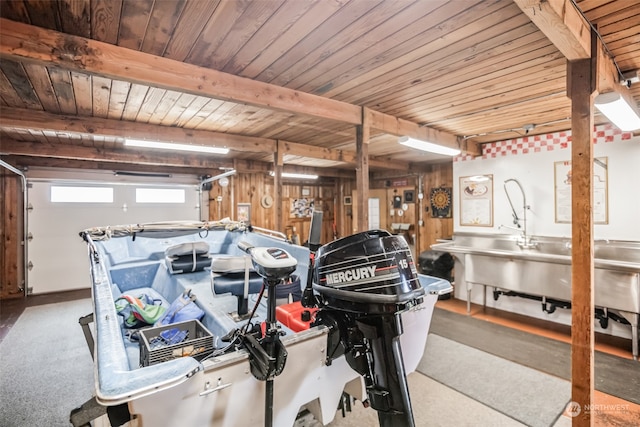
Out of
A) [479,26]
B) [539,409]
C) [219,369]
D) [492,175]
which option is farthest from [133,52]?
[492,175]

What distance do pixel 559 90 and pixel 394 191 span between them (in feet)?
14.7

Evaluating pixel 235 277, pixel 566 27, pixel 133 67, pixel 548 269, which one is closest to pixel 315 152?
pixel 235 277

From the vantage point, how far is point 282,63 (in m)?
2.08

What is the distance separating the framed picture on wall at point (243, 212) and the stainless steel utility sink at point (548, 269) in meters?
4.16

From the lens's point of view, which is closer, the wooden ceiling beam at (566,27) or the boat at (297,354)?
the boat at (297,354)

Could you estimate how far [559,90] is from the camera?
2.59 metres

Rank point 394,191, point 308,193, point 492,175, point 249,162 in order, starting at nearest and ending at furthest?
1. point 492,175
2. point 249,162
3. point 394,191
4. point 308,193

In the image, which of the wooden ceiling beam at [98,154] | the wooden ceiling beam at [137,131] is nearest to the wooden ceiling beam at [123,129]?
the wooden ceiling beam at [137,131]

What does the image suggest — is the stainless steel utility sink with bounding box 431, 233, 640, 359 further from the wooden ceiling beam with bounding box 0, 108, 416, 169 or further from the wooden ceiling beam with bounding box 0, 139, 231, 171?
the wooden ceiling beam with bounding box 0, 139, 231, 171

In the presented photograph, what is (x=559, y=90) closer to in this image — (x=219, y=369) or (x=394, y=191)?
(x=219, y=369)

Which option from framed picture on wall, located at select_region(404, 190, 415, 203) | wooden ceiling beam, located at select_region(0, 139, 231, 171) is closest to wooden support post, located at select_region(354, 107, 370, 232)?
wooden ceiling beam, located at select_region(0, 139, 231, 171)

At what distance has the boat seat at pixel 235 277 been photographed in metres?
2.21

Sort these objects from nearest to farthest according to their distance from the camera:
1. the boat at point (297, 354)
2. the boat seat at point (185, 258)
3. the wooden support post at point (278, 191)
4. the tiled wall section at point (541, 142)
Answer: the boat at point (297, 354)
the boat seat at point (185, 258)
the tiled wall section at point (541, 142)
the wooden support post at point (278, 191)

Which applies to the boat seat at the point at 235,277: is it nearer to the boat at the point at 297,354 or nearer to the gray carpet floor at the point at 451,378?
the boat at the point at 297,354
